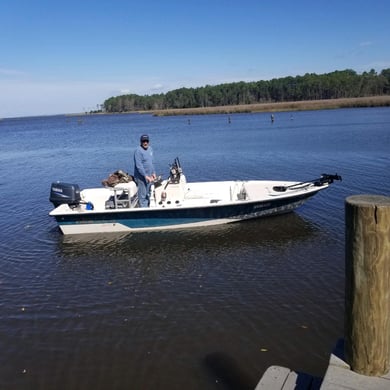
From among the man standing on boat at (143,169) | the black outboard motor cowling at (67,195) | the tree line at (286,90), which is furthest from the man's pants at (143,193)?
the tree line at (286,90)

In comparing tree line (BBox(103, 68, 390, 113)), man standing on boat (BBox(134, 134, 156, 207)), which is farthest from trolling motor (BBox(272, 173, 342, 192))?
tree line (BBox(103, 68, 390, 113))

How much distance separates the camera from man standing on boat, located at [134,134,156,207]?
1132 centimetres

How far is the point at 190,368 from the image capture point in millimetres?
5852

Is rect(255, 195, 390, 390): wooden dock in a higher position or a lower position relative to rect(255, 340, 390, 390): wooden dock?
higher

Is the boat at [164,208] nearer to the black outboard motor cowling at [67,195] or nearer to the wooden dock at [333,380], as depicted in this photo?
the black outboard motor cowling at [67,195]

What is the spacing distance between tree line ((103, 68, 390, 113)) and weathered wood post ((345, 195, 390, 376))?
11560cm

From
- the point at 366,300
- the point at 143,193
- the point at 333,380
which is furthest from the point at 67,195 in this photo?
the point at 366,300

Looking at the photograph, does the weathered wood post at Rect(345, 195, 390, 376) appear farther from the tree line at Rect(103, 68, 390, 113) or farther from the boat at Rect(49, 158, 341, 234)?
the tree line at Rect(103, 68, 390, 113)

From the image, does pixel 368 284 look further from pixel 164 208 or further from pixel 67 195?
pixel 67 195

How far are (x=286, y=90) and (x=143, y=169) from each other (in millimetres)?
124972

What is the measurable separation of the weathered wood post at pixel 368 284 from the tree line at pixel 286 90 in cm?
11560

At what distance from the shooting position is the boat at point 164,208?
11469mm

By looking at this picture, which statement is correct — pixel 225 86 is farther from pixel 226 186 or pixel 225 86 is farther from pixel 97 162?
pixel 226 186

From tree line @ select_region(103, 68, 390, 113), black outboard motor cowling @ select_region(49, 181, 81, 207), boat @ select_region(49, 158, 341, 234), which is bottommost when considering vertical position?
boat @ select_region(49, 158, 341, 234)
